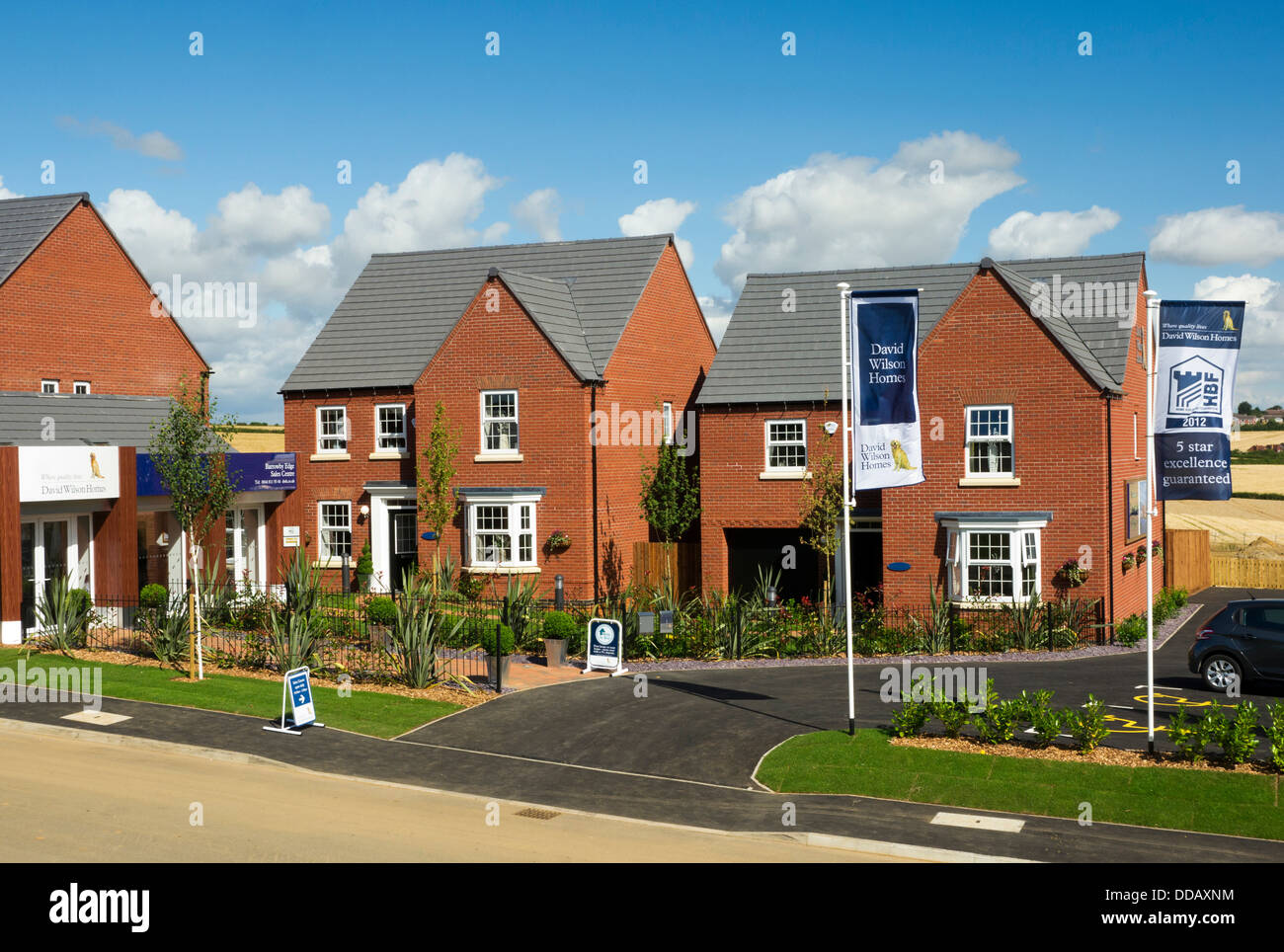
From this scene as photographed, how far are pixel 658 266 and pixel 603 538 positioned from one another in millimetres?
10198

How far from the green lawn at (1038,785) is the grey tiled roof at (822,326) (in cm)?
1617

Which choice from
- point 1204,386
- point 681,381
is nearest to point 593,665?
point 1204,386

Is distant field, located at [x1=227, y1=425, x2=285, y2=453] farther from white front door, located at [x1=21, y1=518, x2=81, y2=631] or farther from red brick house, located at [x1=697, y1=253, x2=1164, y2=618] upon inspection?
red brick house, located at [x1=697, y1=253, x2=1164, y2=618]

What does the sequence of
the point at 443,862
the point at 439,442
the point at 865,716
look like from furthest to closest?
the point at 439,442 < the point at 865,716 < the point at 443,862

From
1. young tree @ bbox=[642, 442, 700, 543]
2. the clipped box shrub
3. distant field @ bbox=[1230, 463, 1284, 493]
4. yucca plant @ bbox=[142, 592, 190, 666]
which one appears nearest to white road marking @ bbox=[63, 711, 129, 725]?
yucca plant @ bbox=[142, 592, 190, 666]

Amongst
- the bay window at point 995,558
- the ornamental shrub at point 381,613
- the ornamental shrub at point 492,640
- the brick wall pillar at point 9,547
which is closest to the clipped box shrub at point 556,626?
the ornamental shrub at point 492,640

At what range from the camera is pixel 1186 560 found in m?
40.4

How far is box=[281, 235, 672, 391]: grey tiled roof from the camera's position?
36281 mm

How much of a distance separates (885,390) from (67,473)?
18711 mm

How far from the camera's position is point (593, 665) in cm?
2497

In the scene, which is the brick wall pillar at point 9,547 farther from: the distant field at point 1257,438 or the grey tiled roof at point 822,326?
the distant field at point 1257,438

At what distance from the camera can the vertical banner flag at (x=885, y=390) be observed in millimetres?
18969

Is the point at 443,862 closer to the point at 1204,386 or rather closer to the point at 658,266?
the point at 1204,386

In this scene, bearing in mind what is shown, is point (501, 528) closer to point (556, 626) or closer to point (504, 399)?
point (504, 399)
